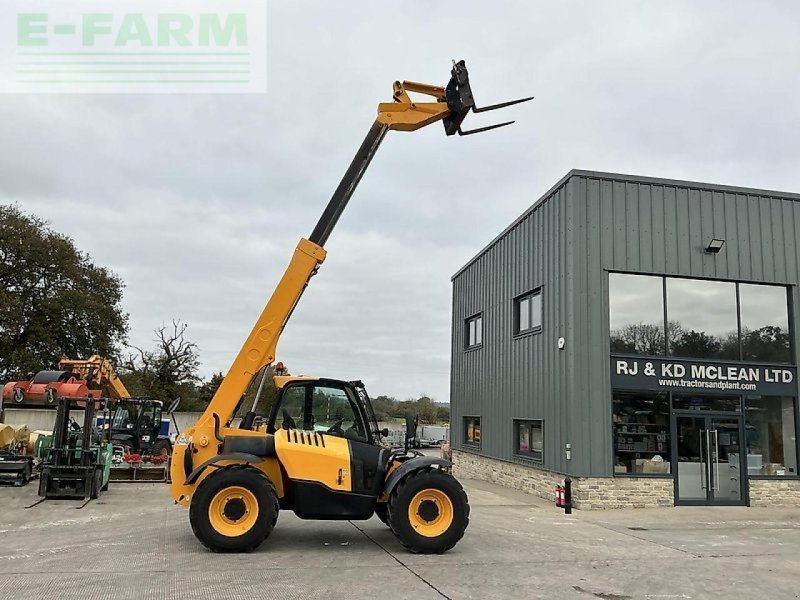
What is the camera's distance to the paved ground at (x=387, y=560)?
6969 millimetres

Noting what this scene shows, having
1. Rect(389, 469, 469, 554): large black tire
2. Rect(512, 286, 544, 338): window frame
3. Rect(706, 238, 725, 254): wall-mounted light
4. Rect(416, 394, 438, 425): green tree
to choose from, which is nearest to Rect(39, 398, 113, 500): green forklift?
Rect(389, 469, 469, 554): large black tire

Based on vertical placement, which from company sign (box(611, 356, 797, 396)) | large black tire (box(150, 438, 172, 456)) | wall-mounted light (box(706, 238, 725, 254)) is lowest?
large black tire (box(150, 438, 172, 456))

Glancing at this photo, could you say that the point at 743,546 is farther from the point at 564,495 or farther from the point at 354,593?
the point at 354,593

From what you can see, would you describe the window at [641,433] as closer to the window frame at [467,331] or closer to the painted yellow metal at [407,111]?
the window frame at [467,331]

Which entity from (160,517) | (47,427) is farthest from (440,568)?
(47,427)

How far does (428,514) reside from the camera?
8953 millimetres

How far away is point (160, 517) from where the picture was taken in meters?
11.6

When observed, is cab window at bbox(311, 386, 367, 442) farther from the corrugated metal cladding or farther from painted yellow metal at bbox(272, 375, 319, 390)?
the corrugated metal cladding

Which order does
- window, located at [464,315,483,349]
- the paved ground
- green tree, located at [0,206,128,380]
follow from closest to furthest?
the paved ground, window, located at [464,315,483,349], green tree, located at [0,206,128,380]

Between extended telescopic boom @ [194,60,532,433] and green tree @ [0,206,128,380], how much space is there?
28685 millimetres

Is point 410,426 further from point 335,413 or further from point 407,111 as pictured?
point 407,111

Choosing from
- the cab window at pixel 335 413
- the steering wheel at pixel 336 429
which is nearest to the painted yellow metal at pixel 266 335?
the cab window at pixel 335 413

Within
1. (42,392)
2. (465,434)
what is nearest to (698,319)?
(465,434)

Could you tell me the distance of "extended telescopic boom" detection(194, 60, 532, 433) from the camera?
9539 mm
